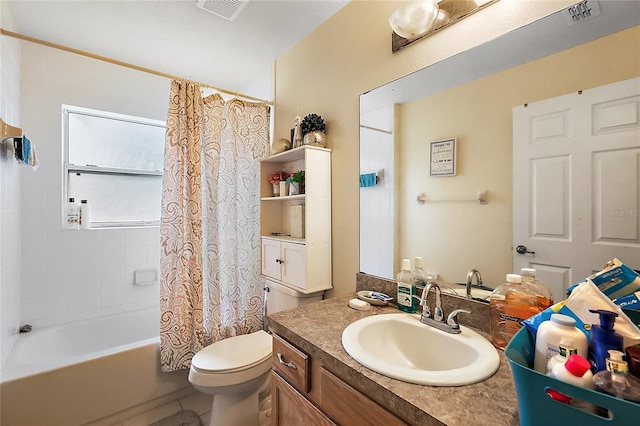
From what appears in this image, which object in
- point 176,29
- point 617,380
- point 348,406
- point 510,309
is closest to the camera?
point 617,380

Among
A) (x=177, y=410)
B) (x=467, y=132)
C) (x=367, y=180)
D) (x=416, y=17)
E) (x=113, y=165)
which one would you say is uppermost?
(x=416, y=17)

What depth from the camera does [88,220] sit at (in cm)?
226

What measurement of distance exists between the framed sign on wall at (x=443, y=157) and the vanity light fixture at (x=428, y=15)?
0.47 meters

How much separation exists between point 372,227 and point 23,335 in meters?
2.41

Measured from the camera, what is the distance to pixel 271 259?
6.35 ft

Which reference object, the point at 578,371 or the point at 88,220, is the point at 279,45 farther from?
the point at 578,371

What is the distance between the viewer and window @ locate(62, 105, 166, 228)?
2268mm

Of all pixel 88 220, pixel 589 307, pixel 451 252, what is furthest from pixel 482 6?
pixel 88 220

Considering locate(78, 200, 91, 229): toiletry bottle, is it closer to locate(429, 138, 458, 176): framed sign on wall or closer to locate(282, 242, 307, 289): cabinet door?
locate(282, 242, 307, 289): cabinet door

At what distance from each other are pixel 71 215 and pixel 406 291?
247cm

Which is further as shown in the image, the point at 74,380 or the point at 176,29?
the point at 176,29

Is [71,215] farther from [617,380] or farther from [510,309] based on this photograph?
[617,380]

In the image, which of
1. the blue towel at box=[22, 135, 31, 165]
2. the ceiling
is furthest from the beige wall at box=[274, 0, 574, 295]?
the blue towel at box=[22, 135, 31, 165]

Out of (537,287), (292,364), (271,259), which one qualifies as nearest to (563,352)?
(537,287)
